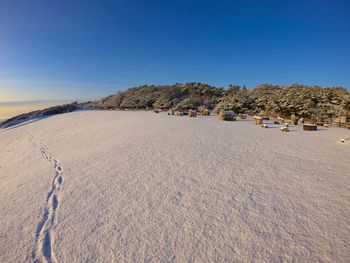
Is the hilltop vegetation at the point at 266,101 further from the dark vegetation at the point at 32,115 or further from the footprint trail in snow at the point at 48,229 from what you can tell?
the footprint trail in snow at the point at 48,229

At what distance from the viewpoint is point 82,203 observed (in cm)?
487

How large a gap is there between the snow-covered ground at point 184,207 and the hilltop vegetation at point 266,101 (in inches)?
456

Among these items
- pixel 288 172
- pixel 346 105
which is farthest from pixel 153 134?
pixel 346 105

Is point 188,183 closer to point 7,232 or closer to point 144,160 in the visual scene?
point 144,160

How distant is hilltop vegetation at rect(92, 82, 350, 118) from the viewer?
60.5ft

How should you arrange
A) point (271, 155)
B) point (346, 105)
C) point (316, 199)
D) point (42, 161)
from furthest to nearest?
1. point (346, 105)
2. point (42, 161)
3. point (271, 155)
4. point (316, 199)

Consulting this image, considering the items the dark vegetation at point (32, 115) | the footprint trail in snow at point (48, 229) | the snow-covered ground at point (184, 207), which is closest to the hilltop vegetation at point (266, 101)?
the dark vegetation at point (32, 115)

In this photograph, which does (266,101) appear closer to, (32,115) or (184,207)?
(184,207)

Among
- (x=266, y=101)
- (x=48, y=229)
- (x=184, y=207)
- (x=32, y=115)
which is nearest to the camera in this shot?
(x=48, y=229)

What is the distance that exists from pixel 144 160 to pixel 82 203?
2.71 metres

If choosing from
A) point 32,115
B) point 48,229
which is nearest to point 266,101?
point 48,229

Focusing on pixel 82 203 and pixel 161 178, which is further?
pixel 161 178

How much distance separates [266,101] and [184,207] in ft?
76.1

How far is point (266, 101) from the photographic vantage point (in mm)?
24312
